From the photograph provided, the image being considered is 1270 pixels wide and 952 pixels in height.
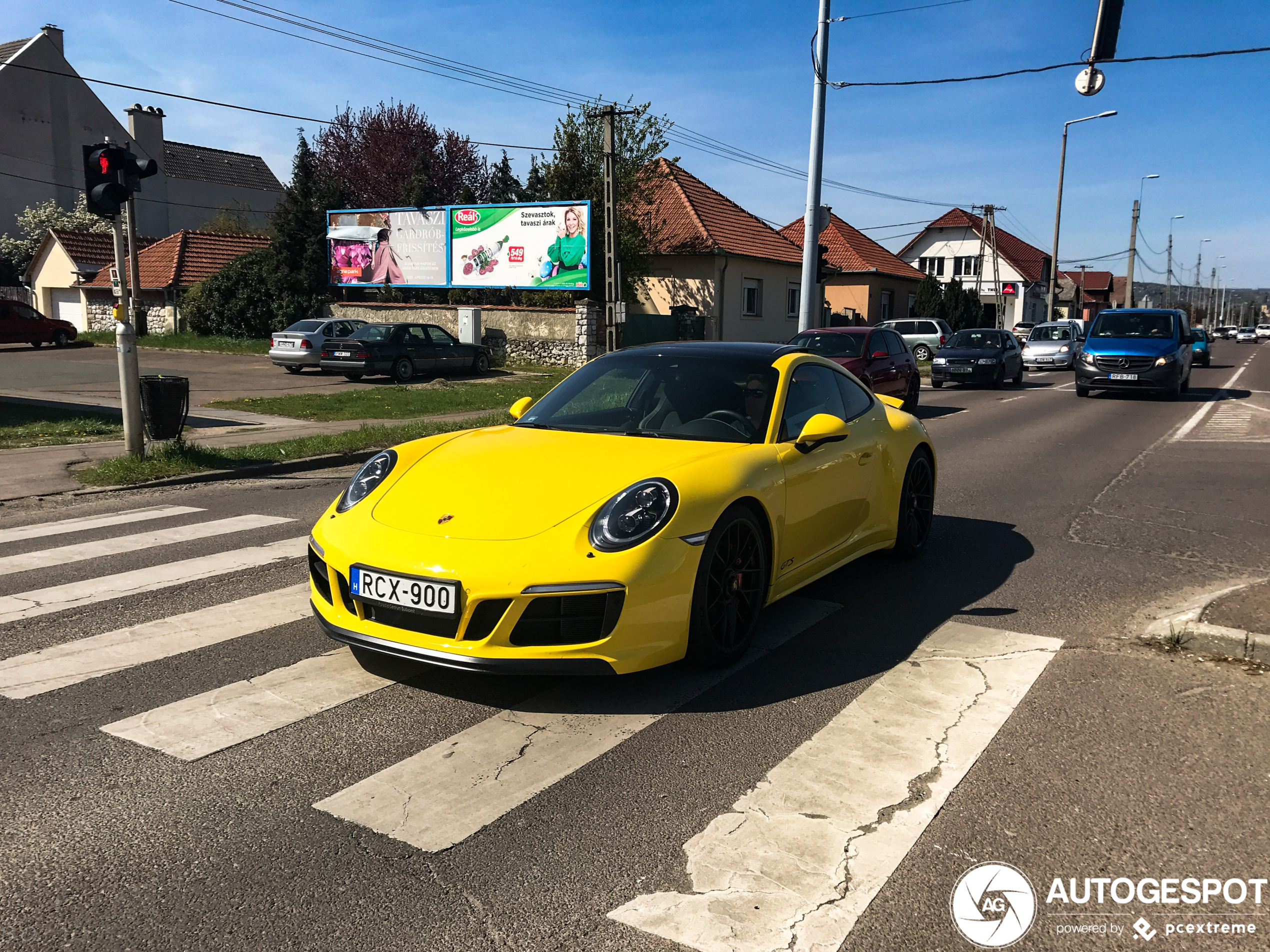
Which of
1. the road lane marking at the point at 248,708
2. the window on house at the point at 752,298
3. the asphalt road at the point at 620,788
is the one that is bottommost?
the road lane marking at the point at 248,708

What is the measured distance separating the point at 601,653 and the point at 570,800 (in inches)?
27.4

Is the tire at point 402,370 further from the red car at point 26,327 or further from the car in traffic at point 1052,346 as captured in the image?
the car in traffic at point 1052,346

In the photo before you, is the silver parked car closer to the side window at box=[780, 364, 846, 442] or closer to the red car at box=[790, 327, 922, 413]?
the red car at box=[790, 327, 922, 413]

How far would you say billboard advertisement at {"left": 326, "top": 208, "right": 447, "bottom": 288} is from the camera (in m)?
32.1

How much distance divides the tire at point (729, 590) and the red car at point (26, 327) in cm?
3770

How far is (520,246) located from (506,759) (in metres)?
27.8

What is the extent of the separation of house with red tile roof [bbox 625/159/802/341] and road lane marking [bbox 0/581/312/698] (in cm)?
2749

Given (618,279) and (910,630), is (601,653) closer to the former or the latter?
(910,630)

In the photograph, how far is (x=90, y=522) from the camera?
7.97 metres

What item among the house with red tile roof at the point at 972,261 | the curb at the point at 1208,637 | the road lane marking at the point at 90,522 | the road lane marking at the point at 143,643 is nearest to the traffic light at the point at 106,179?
the road lane marking at the point at 90,522

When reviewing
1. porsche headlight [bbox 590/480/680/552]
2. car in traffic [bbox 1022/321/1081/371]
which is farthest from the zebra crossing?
car in traffic [bbox 1022/321/1081/371]

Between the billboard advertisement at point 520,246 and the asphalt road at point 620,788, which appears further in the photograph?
the billboard advertisement at point 520,246

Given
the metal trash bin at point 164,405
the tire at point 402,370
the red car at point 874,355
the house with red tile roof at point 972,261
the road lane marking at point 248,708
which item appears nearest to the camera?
the road lane marking at point 248,708

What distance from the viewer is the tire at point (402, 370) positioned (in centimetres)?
2494
